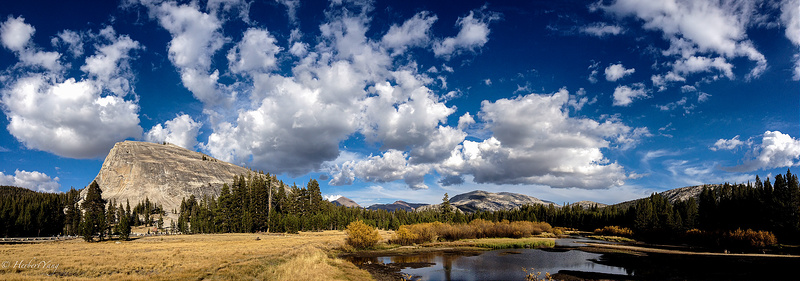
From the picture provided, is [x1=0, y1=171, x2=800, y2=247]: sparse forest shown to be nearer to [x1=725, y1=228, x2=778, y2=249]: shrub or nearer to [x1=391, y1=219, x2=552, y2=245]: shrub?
[x1=725, y1=228, x2=778, y2=249]: shrub

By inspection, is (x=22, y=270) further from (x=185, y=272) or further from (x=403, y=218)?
(x=403, y=218)

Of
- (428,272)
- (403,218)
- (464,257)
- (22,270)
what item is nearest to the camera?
(22,270)

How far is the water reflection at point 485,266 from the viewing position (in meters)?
42.6

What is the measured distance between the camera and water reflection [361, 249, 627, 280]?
42.6m

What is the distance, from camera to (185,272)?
30.1m

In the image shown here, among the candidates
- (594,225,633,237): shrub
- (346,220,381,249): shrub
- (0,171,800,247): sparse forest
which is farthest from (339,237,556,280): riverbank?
(594,225,633,237): shrub

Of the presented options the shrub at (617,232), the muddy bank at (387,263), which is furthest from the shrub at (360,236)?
the shrub at (617,232)

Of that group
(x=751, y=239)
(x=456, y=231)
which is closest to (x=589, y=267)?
(x=456, y=231)

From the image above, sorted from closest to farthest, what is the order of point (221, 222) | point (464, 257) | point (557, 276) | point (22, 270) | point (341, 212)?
point (22, 270), point (557, 276), point (464, 257), point (221, 222), point (341, 212)

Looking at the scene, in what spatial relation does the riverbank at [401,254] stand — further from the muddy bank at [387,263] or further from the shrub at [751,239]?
the shrub at [751,239]

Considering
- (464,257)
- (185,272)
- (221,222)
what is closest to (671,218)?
(464,257)

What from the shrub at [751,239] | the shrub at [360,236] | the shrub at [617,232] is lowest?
the shrub at [617,232]

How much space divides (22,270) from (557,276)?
166 ft

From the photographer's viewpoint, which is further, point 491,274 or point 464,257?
point 464,257
